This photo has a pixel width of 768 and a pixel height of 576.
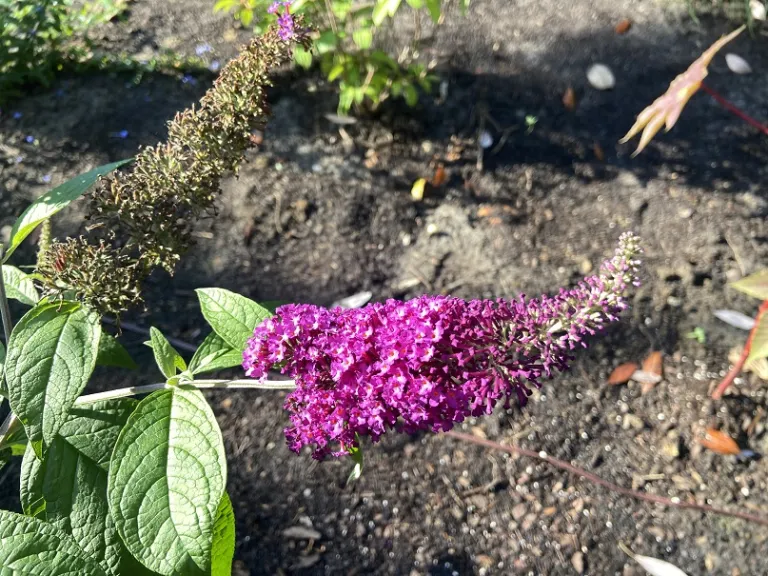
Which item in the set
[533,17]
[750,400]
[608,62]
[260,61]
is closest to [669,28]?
[608,62]

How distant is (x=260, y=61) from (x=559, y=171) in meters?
1.70

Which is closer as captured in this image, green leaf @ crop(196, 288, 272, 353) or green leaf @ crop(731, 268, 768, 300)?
green leaf @ crop(196, 288, 272, 353)

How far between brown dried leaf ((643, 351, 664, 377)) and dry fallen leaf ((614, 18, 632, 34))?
1747 millimetres

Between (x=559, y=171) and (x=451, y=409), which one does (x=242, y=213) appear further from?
(x=451, y=409)

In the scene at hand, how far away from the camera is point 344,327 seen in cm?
102

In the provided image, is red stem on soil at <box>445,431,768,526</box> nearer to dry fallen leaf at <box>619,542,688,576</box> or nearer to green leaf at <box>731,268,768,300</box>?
dry fallen leaf at <box>619,542,688,576</box>

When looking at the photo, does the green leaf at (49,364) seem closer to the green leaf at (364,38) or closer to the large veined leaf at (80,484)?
the large veined leaf at (80,484)

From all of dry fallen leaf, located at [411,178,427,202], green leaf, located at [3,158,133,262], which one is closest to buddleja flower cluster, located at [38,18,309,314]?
green leaf, located at [3,158,133,262]

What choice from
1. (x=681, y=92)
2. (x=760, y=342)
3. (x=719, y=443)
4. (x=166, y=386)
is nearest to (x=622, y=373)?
(x=719, y=443)

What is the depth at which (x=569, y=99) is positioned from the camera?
276cm

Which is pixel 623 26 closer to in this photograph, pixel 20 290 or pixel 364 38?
pixel 364 38

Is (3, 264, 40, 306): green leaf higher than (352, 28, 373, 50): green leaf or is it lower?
lower

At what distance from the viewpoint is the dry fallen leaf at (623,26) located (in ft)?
9.93

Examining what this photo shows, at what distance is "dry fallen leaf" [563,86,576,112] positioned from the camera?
8.98 ft
